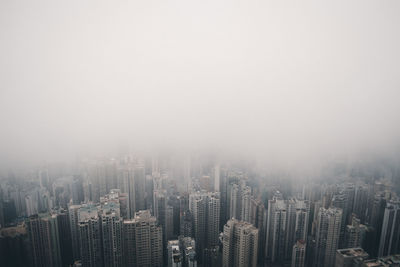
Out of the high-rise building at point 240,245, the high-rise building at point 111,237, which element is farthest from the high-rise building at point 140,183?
the high-rise building at point 240,245

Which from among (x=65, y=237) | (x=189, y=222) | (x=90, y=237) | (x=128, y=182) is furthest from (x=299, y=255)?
(x=65, y=237)

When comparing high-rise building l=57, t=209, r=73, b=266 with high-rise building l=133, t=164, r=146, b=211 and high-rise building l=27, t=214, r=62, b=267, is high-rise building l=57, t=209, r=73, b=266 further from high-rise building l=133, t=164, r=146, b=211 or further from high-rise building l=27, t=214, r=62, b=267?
high-rise building l=133, t=164, r=146, b=211

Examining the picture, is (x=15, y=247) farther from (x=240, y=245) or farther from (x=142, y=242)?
(x=240, y=245)

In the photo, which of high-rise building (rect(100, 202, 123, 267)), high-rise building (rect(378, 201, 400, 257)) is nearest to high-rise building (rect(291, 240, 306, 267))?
high-rise building (rect(378, 201, 400, 257))

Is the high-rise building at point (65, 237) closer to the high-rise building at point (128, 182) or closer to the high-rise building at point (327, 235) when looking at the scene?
the high-rise building at point (128, 182)

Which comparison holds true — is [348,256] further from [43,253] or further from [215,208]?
[43,253]

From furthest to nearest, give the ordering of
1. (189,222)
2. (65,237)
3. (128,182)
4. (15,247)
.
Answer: (128,182) < (189,222) < (65,237) < (15,247)
